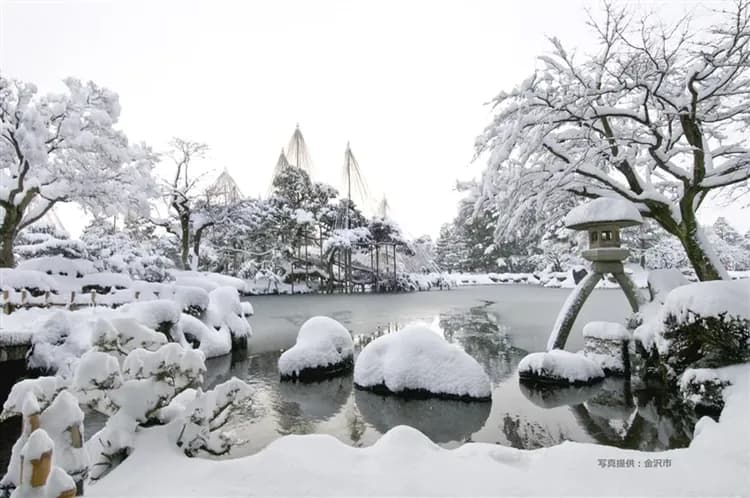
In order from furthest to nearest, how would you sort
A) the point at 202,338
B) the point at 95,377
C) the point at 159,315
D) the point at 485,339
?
1. the point at 485,339
2. the point at 202,338
3. the point at 159,315
4. the point at 95,377

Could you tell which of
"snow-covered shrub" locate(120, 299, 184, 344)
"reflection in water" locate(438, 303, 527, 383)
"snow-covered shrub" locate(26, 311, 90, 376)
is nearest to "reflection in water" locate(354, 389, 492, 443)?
"reflection in water" locate(438, 303, 527, 383)

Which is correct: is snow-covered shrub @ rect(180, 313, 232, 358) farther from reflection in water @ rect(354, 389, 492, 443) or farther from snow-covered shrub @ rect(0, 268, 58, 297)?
reflection in water @ rect(354, 389, 492, 443)

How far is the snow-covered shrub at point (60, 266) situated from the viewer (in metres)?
12.2

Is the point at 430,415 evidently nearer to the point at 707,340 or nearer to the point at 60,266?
the point at 707,340

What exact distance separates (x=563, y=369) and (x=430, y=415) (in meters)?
3.26

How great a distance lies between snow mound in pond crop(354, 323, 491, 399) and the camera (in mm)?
6965

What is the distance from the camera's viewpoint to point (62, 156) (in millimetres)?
13453

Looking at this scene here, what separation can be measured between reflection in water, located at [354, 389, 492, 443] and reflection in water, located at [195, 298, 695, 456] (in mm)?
16

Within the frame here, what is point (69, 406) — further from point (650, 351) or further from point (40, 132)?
point (40, 132)

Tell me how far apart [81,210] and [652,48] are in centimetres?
1919

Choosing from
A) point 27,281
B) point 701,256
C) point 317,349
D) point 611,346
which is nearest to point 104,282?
point 27,281

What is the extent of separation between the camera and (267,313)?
19047 mm

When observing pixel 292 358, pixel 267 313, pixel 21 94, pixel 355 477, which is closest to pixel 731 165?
pixel 355 477

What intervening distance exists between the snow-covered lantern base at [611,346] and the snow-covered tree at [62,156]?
16580mm
